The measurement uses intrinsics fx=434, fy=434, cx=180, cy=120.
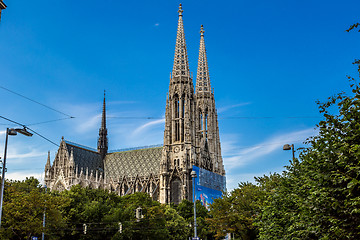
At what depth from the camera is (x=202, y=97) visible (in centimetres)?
13275

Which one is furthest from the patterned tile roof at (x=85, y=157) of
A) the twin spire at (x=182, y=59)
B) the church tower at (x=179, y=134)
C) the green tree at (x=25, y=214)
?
the green tree at (x=25, y=214)

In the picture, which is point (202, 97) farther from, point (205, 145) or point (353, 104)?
point (353, 104)

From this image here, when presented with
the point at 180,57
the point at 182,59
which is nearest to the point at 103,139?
the point at 180,57

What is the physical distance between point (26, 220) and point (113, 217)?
759 inches

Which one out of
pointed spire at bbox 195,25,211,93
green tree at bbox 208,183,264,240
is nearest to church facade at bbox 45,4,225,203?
pointed spire at bbox 195,25,211,93

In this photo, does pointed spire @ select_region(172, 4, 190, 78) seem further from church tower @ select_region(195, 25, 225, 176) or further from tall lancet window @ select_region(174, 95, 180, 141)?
church tower @ select_region(195, 25, 225, 176)

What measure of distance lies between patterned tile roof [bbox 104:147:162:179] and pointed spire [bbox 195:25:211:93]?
25.1 metres

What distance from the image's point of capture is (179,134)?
11162 cm

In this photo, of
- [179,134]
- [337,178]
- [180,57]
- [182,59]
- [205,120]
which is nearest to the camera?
[337,178]

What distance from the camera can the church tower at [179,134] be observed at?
106 metres

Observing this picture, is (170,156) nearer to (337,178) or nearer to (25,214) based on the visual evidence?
(25,214)

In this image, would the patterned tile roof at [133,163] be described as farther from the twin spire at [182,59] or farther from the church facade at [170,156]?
the twin spire at [182,59]

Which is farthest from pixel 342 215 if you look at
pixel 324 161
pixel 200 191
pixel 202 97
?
pixel 202 97

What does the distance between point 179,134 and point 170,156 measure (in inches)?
242
